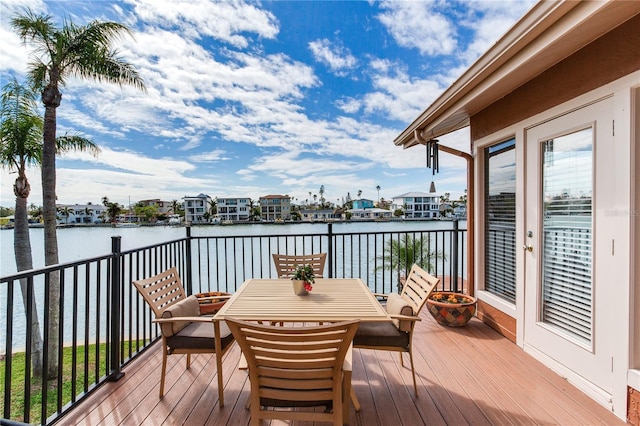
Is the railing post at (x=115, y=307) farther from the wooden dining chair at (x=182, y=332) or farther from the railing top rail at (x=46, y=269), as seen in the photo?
the wooden dining chair at (x=182, y=332)

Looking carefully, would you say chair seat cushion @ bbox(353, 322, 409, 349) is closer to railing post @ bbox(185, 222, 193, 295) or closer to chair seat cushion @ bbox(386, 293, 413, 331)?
chair seat cushion @ bbox(386, 293, 413, 331)

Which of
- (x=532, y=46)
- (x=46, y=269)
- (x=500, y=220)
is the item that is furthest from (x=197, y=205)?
(x=532, y=46)

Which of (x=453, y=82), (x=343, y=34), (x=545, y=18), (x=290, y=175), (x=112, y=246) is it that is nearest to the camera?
(x=545, y=18)

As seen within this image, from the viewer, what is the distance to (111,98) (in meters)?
9.34

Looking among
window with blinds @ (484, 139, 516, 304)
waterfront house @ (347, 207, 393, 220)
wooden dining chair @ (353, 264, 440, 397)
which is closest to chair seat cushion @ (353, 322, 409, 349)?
wooden dining chair @ (353, 264, 440, 397)

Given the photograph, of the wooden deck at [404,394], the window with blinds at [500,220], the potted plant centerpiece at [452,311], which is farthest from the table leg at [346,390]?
the window with blinds at [500,220]

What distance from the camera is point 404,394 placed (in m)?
2.13

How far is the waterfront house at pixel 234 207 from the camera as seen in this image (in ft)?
112

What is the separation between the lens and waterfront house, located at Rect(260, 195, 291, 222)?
112 feet

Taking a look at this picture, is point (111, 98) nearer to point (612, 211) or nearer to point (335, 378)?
point (335, 378)

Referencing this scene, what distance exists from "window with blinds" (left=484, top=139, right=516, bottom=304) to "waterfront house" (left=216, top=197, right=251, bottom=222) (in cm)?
3185

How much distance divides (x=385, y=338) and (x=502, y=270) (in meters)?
1.99

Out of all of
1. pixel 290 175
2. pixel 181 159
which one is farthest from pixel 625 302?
pixel 290 175

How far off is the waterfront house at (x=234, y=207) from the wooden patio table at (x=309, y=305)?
105 ft
